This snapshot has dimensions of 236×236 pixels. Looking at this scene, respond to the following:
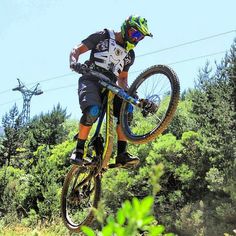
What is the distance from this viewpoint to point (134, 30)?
5480 millimetres

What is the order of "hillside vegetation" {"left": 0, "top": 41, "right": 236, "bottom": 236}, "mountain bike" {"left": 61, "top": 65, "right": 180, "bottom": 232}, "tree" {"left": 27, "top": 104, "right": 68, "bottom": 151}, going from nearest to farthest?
"mountain bike" {"left": 61, "top": 65, "right": 180, "bottom": 232}, "hillside vegetation" {"left": 0, "top": 41, "right": 236, "bottom": 236}, "tree" {"left": 27, "top": 104, "right": 68, "bottom": 151}

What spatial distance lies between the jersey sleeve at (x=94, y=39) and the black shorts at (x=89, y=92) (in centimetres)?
45

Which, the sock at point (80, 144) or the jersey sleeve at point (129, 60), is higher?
the jersey sleeve at point (129, 60)

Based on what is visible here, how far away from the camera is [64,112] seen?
38438 mm

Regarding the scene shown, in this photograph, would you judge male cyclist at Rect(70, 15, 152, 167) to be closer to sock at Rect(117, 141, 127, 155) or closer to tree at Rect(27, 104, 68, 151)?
sock at Rect(117, 141, 127, 155)

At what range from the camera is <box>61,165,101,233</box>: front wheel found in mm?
5523

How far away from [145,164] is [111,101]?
17.2 metres

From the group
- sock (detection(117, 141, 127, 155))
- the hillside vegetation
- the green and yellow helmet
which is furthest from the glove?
the hillside vegetation

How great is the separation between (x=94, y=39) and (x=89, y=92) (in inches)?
29.8

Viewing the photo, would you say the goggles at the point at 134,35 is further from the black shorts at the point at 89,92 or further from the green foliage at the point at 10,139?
the green foliage at the point at 10,139

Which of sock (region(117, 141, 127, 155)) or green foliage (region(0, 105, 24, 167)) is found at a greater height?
green foliage (region(0, 105, 24, 167))

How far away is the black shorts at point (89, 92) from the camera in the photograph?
5.26 meters

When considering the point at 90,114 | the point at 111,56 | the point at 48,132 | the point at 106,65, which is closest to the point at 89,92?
the point at 90,114

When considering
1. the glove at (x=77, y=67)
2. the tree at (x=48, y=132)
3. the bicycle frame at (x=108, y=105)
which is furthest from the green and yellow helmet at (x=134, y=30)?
the tree at (x=48, y=132)
